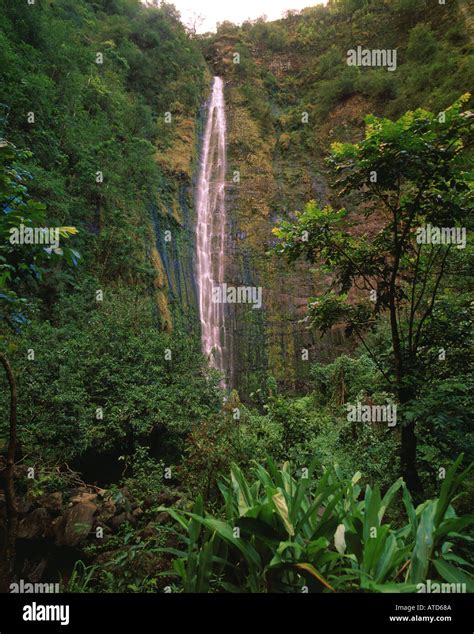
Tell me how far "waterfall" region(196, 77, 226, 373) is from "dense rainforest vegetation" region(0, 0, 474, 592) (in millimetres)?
610

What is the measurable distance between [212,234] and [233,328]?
466cm

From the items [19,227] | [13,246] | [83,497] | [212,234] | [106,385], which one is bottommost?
[83,497]

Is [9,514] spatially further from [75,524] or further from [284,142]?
[284,142]

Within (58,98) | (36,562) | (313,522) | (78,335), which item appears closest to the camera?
(313,522)

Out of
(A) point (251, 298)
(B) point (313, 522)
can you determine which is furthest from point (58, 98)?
(B) point (313, 522)

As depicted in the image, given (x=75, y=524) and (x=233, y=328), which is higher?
(x=233, y=328)

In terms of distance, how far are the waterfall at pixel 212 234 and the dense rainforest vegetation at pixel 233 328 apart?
610 millimetres

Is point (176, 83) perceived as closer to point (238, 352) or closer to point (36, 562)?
point (238, 352)

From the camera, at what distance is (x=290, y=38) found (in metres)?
26.6

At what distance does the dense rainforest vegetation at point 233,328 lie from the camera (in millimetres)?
2445

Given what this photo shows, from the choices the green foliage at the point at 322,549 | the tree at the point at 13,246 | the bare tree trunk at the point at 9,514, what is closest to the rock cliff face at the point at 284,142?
the bare tree trunk at the point at 9,514

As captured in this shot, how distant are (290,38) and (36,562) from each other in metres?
33.2

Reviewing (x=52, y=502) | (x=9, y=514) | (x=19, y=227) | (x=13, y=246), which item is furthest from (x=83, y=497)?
(x=19, y=227)

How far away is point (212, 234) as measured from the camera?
16109mm
